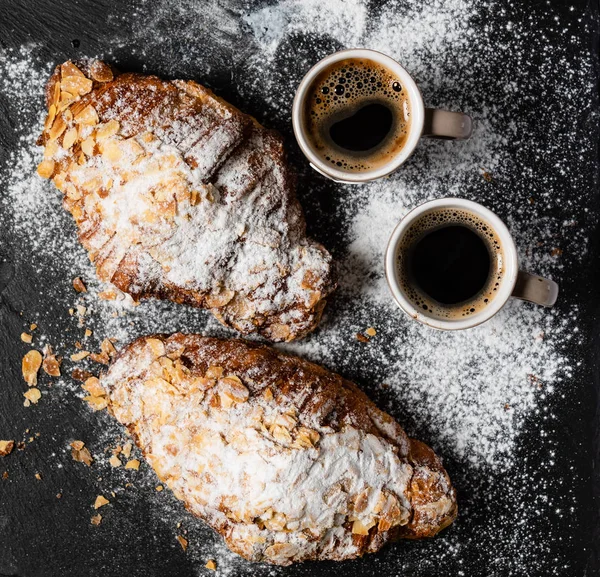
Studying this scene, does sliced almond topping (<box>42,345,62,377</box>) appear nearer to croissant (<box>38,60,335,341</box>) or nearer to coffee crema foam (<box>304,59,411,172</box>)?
croissant (<box>38,60,335,341</box>)

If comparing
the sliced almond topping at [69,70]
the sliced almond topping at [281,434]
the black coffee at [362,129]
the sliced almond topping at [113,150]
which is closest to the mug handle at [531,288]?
the black coffee at [362,129]

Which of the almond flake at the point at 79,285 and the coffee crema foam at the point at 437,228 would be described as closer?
the coffee crema foam at the point at 437,228

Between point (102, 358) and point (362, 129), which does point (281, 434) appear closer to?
point (102, 358)

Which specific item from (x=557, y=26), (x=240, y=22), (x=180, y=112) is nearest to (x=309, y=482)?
(x=180, y=112)

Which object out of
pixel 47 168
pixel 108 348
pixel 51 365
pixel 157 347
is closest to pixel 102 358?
pixel 108 348

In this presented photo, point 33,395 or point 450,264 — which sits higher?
point 450,264

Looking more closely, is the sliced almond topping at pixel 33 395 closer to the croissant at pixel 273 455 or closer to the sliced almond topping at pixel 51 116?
the croissant at pixel 273 455

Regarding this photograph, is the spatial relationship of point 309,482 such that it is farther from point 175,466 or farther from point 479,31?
point 479,31
